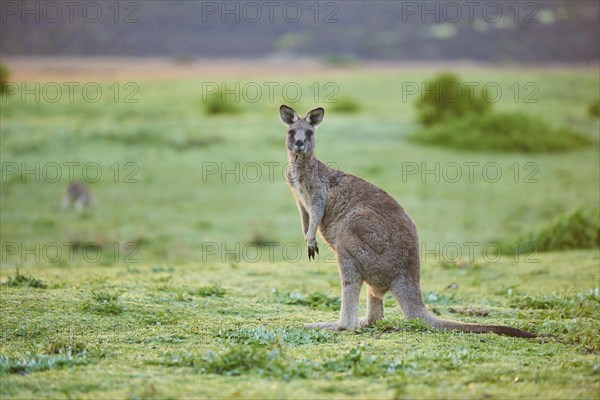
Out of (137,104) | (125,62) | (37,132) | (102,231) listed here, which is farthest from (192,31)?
(102,231)

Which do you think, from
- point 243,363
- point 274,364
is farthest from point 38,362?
point 274,364

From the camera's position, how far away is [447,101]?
42031 millimetres

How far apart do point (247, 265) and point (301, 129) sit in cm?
642

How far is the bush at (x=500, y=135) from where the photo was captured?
1457 inches

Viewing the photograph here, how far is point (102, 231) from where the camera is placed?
22531 millimetres

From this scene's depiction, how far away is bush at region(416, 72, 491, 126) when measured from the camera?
41.6 m

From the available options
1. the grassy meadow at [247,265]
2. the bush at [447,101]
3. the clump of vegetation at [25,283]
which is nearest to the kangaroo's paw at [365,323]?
the grassy meadow at [247,265]

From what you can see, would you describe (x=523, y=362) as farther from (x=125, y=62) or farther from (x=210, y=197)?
(x=125, y=62)

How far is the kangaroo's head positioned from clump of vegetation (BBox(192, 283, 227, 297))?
9.22 ft

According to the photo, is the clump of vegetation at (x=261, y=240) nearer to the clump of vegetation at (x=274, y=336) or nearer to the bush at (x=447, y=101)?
the clump of vegetation at (x=274, y=336)

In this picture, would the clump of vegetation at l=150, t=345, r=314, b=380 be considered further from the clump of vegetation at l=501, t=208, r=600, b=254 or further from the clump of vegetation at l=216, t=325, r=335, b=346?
the clump of vegetation at l=501, t=208, r=600, b=254

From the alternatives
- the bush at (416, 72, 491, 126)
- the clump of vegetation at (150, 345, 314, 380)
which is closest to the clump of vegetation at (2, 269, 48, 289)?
the clump of vegetation at (150, 345, 314, 380)

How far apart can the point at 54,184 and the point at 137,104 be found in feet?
76.5

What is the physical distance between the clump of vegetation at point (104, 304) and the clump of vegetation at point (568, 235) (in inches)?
427
